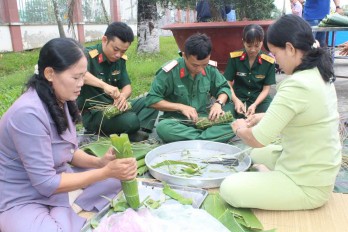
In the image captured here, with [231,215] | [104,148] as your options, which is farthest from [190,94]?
[231,215]

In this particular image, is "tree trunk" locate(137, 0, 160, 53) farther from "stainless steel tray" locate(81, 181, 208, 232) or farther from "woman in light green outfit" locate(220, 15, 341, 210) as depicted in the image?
"woman in light green outfit" locate(220, 15, 341, 210)

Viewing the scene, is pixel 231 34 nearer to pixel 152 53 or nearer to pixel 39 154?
pixel 39 154

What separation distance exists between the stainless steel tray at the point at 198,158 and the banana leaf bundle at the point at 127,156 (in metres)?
0.49

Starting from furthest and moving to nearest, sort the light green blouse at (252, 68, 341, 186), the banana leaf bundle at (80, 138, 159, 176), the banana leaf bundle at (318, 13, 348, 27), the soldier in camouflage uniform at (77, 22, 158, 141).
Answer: the banana leaf bundle at (318, 13, 348, 27) < the soldier in camouflage uniform at (77, 22, 158, 141) < the banana leaf bundle at (80, 138, 159, 176) < the light green blouse at (252, 68, 341, 186)

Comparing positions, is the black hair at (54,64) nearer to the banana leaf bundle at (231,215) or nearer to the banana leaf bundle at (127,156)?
the banana leaf bundle at (127,156)

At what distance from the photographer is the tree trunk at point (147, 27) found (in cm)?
958

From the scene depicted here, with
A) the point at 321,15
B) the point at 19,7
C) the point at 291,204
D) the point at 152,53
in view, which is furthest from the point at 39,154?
the point at 19,7

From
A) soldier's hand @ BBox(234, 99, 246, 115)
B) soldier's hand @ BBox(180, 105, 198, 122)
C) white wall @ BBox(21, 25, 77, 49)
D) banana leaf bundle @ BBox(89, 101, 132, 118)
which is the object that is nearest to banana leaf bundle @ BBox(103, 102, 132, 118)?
banana leaf bundle @ BBox(89, 101, 132, 118)

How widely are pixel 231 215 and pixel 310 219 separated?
1.69ft

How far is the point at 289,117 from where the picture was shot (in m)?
2.04

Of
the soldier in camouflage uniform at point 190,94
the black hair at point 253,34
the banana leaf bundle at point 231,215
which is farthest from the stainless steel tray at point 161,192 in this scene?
the black hair at point 253,34

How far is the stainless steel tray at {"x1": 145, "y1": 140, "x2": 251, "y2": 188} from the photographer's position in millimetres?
2543

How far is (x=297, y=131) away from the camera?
2139 mm

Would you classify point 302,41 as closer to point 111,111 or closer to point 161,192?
point 161,192
